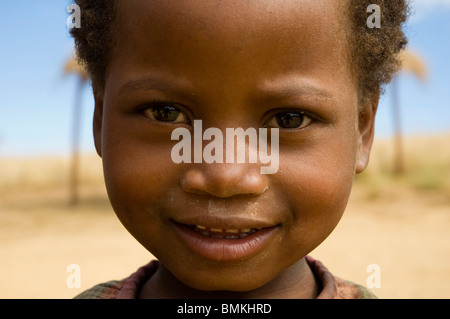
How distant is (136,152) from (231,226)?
387 mm

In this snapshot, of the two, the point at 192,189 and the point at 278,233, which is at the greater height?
the point at 192,189

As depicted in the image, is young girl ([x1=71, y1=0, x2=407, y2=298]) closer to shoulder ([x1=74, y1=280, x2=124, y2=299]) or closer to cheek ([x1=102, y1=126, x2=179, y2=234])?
cheek ([x1=102, y1=126, x2=179, y2=234])

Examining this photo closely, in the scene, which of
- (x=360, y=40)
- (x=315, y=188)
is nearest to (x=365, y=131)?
(x=360, y=40)

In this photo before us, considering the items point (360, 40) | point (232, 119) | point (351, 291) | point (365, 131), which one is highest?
point (360, 40)

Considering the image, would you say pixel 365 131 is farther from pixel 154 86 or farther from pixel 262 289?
pixel 154 86

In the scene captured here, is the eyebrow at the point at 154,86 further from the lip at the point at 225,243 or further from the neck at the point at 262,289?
the neck at the point at 262,289

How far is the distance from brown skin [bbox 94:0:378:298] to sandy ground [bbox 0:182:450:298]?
399cm

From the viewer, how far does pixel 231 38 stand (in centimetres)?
138

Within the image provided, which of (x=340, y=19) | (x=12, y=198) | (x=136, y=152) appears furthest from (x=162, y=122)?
(x=12, y=198)

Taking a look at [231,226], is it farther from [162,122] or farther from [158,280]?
[158,280]

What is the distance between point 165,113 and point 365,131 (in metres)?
0.85

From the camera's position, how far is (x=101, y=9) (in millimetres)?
1834

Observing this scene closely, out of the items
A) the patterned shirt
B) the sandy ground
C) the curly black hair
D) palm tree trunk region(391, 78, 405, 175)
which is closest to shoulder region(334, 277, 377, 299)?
the patterned shirt

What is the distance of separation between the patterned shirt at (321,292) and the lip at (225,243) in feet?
1.63
